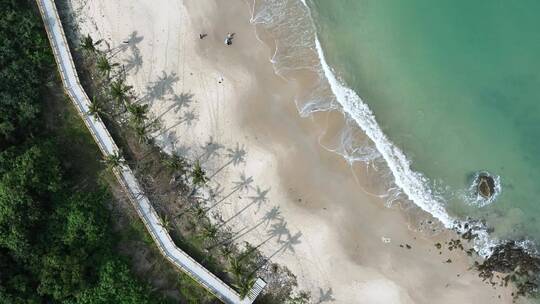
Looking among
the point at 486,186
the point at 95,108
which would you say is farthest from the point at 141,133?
the point at 486,186

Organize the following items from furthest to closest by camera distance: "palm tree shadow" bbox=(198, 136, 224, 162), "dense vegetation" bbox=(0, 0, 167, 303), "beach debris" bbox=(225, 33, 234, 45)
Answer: "beach debris" bbox=(225, 33, 234, 45)
"palm tree shadow" bbox=(198, 136, 224, 162)
"dense vegetation" bbox=(0, 0, 167, 303)

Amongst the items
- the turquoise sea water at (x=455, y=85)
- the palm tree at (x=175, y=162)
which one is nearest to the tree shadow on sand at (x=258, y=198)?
the palm tree at (x=175, y=162)

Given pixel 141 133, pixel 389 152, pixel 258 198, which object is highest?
pixel 389 152

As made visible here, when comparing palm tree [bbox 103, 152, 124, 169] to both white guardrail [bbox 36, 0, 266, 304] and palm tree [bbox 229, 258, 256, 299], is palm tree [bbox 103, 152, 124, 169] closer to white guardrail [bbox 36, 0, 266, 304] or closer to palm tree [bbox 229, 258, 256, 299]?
white guardrail [bbox 36, 0, 266, 304]

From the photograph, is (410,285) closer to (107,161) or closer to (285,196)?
(285,196)

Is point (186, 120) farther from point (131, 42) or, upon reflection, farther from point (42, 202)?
point (42, 202)

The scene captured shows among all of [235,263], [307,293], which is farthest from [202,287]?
[307,293]

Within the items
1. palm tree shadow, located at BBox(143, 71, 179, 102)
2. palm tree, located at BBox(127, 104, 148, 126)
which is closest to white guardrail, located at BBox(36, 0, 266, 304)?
palm tree, located at BBox(127, 104, 148, 126)
